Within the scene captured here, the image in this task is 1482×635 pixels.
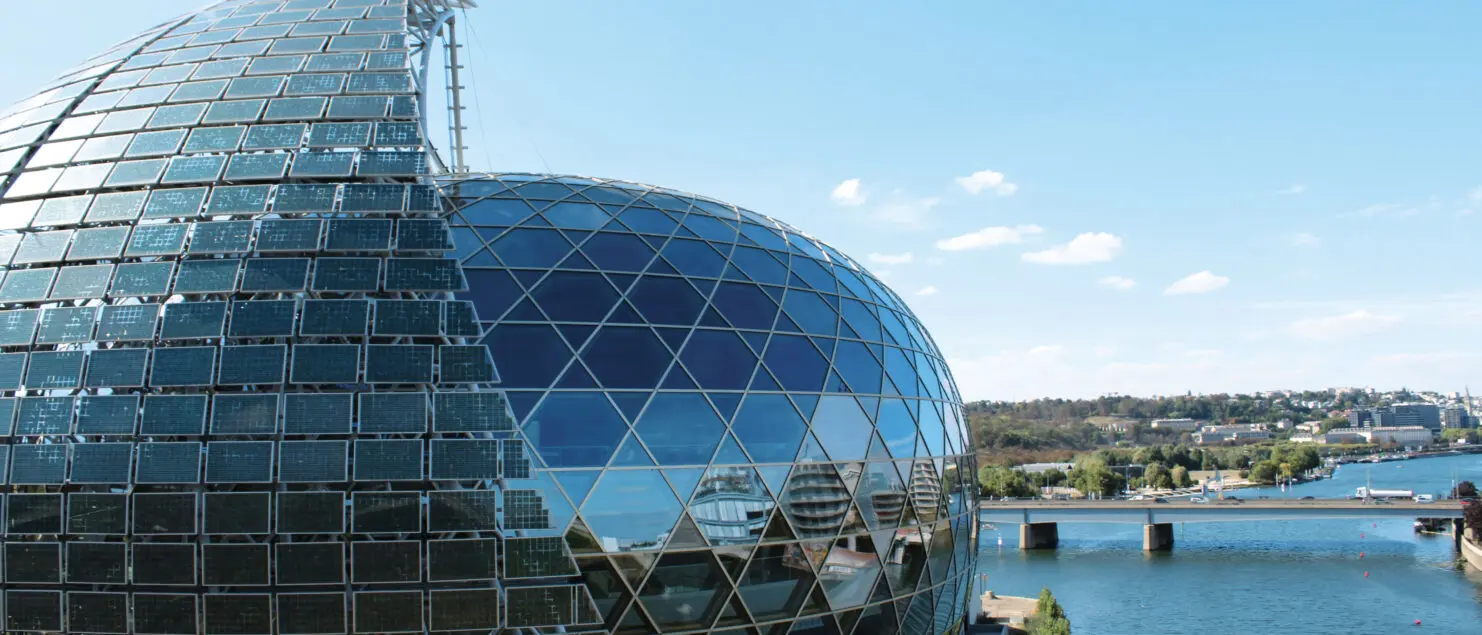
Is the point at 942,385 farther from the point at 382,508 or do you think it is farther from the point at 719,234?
the point at 382,508

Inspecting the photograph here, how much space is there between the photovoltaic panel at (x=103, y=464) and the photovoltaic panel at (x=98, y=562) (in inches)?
28.0

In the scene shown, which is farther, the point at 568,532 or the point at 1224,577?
the point at 1224,577

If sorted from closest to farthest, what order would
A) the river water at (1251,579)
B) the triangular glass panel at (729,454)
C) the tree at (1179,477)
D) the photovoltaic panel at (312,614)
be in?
the photovoltaic panel at (312,614) < the triangular glass panel at (729,454) < the river water at (1251,579) < the tree at (1179,477)

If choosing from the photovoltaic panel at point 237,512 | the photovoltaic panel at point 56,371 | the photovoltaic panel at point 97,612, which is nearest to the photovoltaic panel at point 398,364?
the photovoltaic panel at point 237,512

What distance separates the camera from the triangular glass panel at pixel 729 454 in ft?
69.1

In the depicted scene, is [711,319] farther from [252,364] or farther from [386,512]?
[252,364]

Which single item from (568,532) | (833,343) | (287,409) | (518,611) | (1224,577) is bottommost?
(1224,577)

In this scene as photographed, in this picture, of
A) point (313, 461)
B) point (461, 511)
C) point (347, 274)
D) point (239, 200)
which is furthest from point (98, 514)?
point (461, 511)

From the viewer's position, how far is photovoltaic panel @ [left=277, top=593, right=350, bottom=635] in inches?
698

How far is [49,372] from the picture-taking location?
19406mm

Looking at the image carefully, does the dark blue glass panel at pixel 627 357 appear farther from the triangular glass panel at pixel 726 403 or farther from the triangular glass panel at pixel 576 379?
the triangular glass panel at pixel 726 403

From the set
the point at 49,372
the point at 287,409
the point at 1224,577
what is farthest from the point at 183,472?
the point at 1224,577

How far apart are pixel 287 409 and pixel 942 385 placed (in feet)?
65.8

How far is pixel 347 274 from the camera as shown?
19422mm
